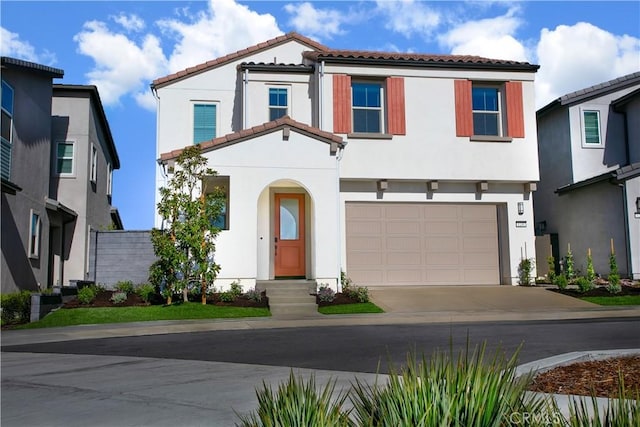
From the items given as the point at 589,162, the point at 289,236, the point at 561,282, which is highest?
the point at 589,162

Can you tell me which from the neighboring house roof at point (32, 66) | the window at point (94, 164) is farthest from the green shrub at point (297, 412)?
the window at point (94, 164)

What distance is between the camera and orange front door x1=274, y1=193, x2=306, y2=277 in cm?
1817

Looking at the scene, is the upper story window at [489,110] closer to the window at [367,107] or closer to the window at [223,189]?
the window at [367,107]

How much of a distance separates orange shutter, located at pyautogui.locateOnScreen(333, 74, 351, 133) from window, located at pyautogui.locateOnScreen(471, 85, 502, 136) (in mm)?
4348

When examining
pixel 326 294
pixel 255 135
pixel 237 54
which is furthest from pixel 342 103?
pixel 326 294

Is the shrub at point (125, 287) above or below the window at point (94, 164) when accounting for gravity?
below

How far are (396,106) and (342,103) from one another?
1.79 m

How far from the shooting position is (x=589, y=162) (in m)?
22.5

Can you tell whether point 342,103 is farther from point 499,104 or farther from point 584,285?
point 584,285

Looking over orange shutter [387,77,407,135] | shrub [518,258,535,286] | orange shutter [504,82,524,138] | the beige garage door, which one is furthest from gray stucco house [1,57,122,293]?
shrub [518,258,535,286]

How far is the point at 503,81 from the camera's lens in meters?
20.0

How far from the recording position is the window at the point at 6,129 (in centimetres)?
1555

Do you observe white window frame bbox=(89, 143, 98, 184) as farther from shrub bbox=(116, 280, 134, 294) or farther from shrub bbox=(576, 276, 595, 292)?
shrub bbox=(576, 276, 595, 292)

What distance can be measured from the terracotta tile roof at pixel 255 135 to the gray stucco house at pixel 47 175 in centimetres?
407
